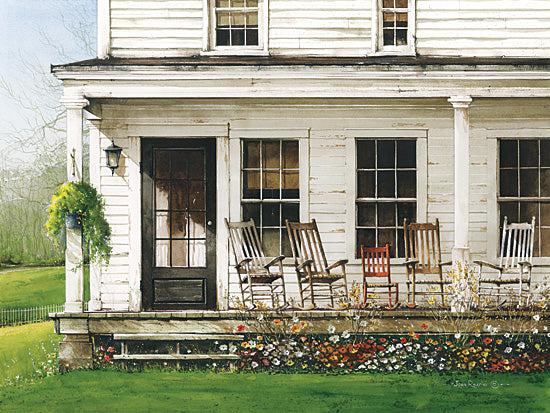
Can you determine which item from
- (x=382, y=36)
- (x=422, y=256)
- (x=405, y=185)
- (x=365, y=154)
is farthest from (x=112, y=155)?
(x=422, y=256)

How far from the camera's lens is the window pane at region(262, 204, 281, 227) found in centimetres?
762

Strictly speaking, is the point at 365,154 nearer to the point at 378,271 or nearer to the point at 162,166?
the point at 378,271

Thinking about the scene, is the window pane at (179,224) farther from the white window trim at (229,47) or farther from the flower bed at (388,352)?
the white window trim at (229,47)

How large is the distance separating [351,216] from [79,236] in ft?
10.1

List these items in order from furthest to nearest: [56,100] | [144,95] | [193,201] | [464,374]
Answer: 1. [56,100]
2. [193,201]
3. [144,95]
4. [464,374]

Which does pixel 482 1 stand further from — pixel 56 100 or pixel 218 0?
pixel 56 100

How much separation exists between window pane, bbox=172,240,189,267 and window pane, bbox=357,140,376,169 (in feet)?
7.38

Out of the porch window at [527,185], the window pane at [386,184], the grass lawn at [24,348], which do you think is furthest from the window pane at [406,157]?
the grass lawn at [24,348]

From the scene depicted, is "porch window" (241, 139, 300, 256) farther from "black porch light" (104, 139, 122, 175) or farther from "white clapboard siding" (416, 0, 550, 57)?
"white clapboard siding" (416, 0, 550, 57)

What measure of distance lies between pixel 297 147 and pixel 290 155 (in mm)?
129

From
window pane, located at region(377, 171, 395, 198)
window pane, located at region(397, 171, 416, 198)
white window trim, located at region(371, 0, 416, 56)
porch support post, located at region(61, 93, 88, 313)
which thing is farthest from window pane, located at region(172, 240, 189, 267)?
white window trim, located at region(371, 0, 416, 56)

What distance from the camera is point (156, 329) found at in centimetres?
653

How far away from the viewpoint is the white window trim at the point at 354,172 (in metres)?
7.63

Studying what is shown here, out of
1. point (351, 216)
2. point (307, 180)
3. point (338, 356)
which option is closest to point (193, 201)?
point (307, 180)
